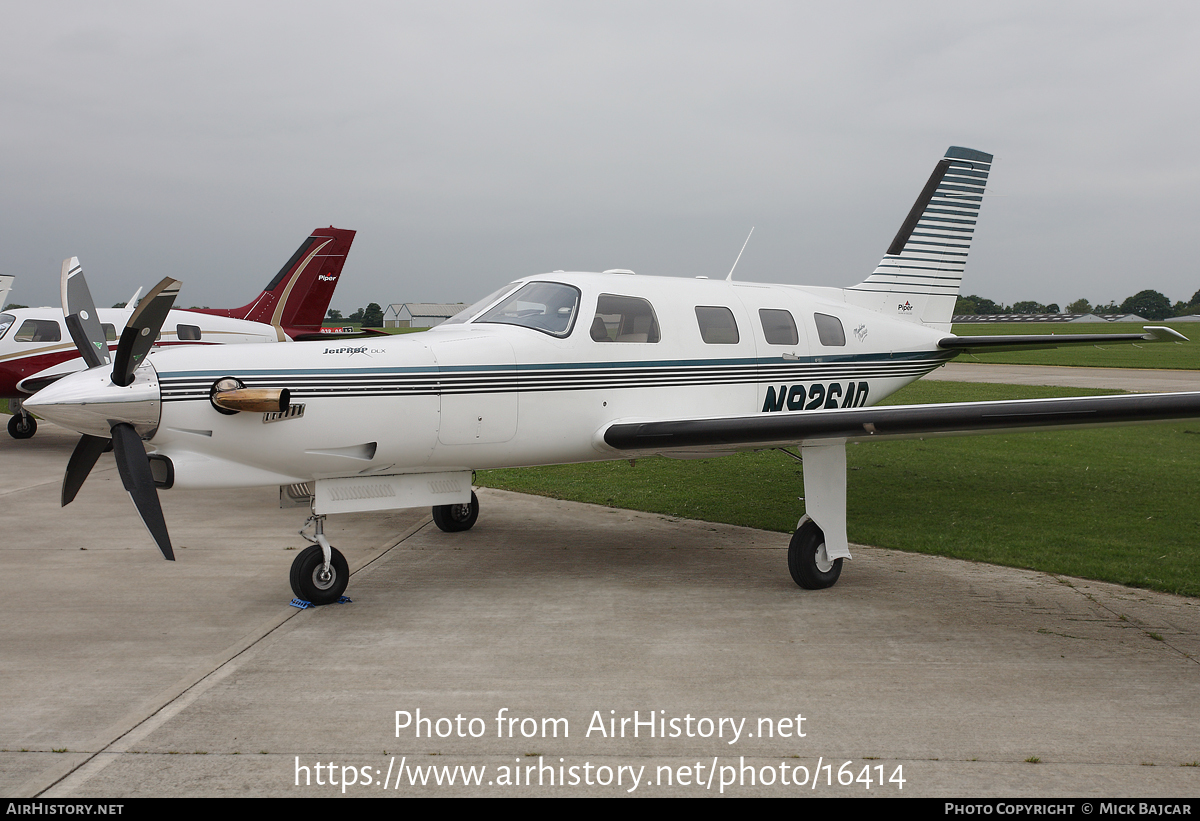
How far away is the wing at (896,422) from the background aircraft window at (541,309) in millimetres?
905

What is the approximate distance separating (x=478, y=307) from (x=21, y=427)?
1246 cm

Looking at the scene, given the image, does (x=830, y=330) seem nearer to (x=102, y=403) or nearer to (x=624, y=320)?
(x=624, y=320)

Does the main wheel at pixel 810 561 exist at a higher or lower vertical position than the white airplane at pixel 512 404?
lower

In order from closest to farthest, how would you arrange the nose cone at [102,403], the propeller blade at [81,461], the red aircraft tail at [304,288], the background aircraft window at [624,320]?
the nose cone at [102,403] → the propeller blade at [81,461] → the background aircraft window at [624,320] → the red aircraft tail at [304,288]

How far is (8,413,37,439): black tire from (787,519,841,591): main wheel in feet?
47.6

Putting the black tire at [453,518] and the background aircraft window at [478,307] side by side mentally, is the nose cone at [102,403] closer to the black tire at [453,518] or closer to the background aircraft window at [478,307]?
the background aircraft window at [478,307]

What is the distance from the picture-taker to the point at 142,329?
500cm

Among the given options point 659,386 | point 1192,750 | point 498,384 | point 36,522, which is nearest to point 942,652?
point 1192,750

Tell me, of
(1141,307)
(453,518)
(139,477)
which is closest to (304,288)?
(453,518)

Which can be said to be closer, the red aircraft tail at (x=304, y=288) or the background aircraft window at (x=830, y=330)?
the background aircraft window at (x=830, y=330)

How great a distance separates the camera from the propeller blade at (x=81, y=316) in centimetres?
580

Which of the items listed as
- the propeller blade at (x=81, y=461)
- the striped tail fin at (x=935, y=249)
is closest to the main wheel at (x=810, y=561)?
the striped tail fin at (x=935, y=249)

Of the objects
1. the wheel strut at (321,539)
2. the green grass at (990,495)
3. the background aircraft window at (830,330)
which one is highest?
the background aircraft window at (830,330)
